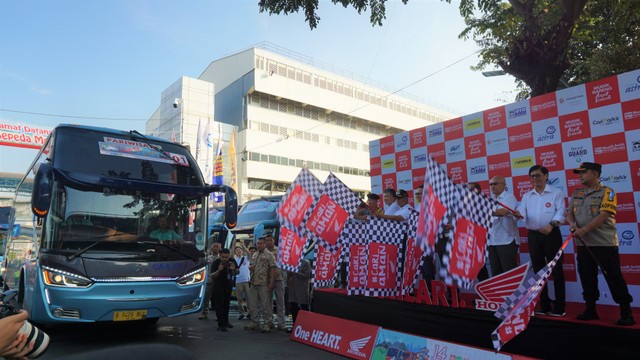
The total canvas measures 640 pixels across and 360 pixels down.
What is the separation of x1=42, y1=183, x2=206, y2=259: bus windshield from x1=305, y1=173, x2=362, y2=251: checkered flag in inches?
79.6

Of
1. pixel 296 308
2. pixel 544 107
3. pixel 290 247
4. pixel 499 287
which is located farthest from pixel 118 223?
pixel 544 107

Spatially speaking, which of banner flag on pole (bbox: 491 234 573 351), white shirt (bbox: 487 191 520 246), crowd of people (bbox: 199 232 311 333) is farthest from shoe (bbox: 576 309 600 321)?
crowd of people (bbox: 199 232 311 333)

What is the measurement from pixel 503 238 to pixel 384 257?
1.71 metres

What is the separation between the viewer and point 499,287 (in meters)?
5.07

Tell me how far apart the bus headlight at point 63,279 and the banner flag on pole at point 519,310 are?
5063 millimetres

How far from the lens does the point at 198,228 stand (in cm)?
696

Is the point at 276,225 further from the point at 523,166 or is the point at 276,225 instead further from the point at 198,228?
the point at 523,166

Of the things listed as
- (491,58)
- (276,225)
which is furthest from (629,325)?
(491,58)

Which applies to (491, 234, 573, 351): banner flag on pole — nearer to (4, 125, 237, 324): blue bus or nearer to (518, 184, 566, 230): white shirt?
(518, 184, 566, 230): white shirt

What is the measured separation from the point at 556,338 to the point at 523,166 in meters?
3.11

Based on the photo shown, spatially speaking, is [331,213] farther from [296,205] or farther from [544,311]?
[544,311]

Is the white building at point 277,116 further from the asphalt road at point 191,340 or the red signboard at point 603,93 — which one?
the red signboard at point 603,93

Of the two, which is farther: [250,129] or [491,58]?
[250,129]

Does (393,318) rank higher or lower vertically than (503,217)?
lower
